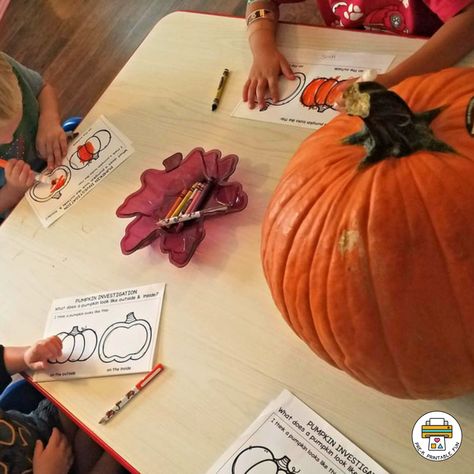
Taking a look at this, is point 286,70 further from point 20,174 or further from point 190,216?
point 20,174

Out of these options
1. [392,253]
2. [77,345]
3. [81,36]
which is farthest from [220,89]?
[81,36]

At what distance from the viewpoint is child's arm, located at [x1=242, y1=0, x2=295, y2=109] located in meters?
0.93

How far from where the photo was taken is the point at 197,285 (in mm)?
781

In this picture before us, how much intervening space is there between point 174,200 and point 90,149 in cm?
27

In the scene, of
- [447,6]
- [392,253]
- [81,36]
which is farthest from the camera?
[81,36]

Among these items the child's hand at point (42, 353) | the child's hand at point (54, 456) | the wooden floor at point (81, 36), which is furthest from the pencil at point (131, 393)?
the wooden floor at point (81, 36)

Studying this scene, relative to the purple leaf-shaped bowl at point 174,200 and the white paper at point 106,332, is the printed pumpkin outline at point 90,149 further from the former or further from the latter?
the white paper at point 106,332

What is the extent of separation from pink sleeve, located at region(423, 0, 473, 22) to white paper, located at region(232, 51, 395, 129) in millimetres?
92

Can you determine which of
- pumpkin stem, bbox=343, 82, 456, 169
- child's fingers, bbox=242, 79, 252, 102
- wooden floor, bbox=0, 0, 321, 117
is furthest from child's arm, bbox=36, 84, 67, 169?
wooden floor, bbox=0, 0, 321, 117

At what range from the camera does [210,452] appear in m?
0.64

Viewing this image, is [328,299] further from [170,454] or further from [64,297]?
[64,297]

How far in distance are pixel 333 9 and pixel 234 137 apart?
1.19 ft

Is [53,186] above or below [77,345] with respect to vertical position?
above

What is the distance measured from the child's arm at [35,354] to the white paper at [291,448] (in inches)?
11.8
